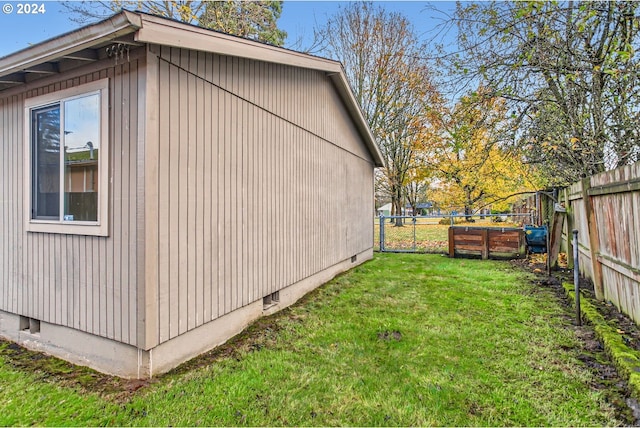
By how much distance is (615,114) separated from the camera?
4785mm

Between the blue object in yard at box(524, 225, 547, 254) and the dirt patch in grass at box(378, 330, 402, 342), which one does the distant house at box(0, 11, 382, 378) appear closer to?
the dirt patch in grass at box(378, 330, 402, 342)

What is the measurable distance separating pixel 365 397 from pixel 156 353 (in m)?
1.85

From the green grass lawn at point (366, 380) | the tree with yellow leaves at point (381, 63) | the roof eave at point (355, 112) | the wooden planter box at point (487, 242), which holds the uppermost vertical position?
the tree with yellow leaves at point (381, 63)

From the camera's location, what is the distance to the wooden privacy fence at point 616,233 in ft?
10.7

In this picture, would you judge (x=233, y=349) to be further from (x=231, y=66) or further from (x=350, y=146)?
(x=350, y=146)

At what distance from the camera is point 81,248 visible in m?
3.20

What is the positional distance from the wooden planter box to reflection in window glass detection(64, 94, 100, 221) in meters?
8.72

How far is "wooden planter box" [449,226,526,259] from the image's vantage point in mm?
8742

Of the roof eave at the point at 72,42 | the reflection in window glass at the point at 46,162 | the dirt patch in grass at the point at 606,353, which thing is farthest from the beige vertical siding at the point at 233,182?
the dirt patch in grass at the point at 606,353

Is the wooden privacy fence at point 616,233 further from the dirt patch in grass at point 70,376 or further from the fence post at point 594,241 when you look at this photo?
the dirt patch in grass at point 70,376

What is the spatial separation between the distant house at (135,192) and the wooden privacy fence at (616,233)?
13.2 feet

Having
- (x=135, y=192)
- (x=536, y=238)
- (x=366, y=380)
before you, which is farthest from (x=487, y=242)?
(x=135, y=192)

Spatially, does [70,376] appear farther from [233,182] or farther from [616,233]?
[616,233]

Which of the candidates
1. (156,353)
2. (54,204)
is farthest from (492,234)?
(54,204)
